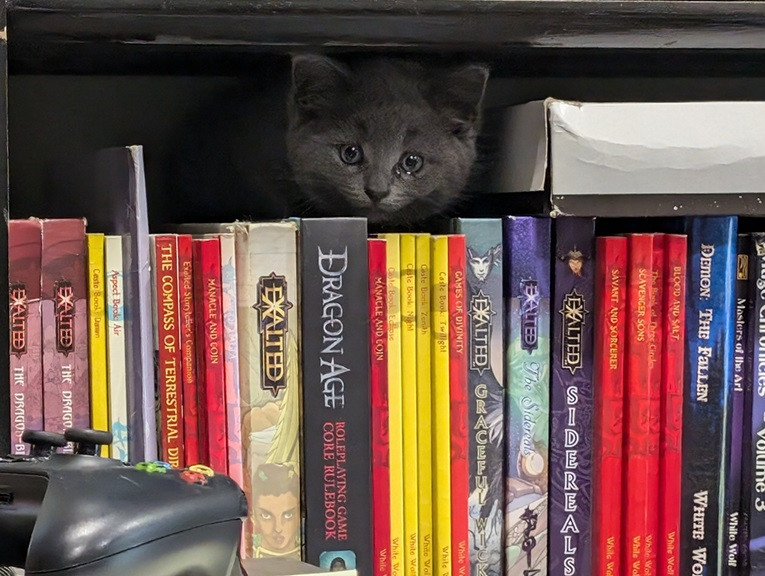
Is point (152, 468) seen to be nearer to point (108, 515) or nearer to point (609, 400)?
point (108, 515)

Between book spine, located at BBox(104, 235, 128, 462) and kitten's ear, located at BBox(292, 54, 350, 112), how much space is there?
0.32 metres

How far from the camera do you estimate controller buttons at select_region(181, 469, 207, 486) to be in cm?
56

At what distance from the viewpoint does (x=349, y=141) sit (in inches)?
40.9

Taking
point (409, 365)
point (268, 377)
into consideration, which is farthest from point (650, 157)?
point (268, 377)

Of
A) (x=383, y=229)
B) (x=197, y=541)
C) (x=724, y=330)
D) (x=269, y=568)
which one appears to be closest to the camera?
(x=197, y=541)

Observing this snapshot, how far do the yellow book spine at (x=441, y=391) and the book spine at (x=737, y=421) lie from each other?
0.27 metres

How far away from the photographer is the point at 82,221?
2.51 ft

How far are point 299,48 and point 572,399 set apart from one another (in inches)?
16.4

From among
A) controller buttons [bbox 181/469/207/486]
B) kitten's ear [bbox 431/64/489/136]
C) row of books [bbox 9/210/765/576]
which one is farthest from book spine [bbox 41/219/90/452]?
kitten's ear [bbox 431/64/489/136]

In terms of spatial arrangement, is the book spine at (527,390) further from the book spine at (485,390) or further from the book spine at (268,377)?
the book spine at (268,377)

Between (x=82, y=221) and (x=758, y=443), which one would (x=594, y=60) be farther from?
(x=82, y=221)

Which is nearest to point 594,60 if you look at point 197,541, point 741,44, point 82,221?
point 741,44

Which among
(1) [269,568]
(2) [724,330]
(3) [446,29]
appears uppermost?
(3) [446,29]

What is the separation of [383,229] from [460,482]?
35 cm
